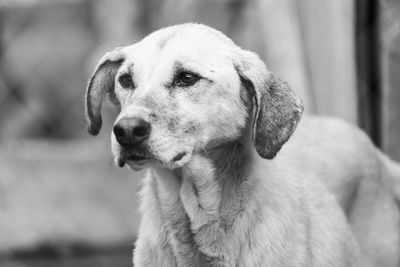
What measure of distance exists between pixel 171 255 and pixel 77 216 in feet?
10.7

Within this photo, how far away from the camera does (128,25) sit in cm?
815

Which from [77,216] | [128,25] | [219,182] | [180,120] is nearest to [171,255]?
[219,182]

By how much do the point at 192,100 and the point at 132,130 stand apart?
33cm

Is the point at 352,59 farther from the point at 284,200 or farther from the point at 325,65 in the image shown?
the point at 284,200

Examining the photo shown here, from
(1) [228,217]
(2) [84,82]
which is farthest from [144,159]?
(2) [84,82]

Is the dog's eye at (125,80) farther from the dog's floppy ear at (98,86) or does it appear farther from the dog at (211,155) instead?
the dog's floppy ear at (98,86)

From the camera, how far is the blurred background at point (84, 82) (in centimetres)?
598

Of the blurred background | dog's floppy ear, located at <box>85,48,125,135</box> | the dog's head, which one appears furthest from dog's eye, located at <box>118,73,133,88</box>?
the blurred background

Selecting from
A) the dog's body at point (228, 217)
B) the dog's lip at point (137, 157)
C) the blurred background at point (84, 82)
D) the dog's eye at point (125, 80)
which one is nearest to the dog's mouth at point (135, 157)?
the dog's lip at point (137, 157)

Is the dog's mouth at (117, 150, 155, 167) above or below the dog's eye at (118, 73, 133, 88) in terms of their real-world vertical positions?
below

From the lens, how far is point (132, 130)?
3.57 meters

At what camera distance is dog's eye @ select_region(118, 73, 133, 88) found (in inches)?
157

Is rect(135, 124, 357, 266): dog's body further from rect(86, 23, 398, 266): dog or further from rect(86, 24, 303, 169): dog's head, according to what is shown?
rect(86, 24, 303, 169): dog's head

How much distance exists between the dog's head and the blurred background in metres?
2.06
